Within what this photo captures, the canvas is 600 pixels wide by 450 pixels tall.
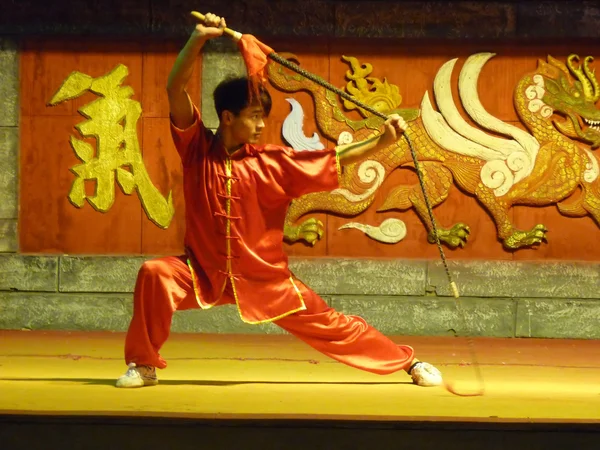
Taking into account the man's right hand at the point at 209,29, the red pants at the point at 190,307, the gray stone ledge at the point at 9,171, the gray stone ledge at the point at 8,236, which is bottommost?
the red pants at the point at 190,307

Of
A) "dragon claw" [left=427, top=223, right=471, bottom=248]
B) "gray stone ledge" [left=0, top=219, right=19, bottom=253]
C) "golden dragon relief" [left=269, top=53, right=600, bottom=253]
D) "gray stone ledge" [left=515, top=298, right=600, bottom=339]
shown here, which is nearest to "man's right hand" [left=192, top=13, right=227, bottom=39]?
"golden dragon relief" [left=269, top=53, right=600, bottom=253]

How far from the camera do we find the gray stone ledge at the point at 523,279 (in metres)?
5.69

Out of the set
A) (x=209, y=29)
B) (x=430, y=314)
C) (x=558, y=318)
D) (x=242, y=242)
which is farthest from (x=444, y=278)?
(x=209, y=29)

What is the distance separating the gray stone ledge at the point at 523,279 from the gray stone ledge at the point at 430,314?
6 centimetres

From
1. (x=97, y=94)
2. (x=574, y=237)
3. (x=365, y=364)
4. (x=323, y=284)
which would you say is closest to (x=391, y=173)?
(x=323, y=284)

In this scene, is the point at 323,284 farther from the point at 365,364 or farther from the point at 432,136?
the point at 365,364

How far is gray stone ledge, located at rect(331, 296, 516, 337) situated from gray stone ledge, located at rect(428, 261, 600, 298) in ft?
0.20

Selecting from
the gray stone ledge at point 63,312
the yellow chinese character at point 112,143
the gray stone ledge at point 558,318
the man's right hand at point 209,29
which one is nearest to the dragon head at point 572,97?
the gray stone ledge at point 558,318

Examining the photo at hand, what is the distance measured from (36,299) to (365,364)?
254 centimetres

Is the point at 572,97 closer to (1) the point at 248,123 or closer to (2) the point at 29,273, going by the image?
(1) the point at 248,123

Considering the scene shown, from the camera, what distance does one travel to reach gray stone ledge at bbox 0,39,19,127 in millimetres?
5824

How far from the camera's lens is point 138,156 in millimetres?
5801

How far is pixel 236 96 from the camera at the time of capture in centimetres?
→ 376

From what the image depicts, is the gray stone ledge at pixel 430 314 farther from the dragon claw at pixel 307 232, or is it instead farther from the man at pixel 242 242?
the man at pixel 242 242
